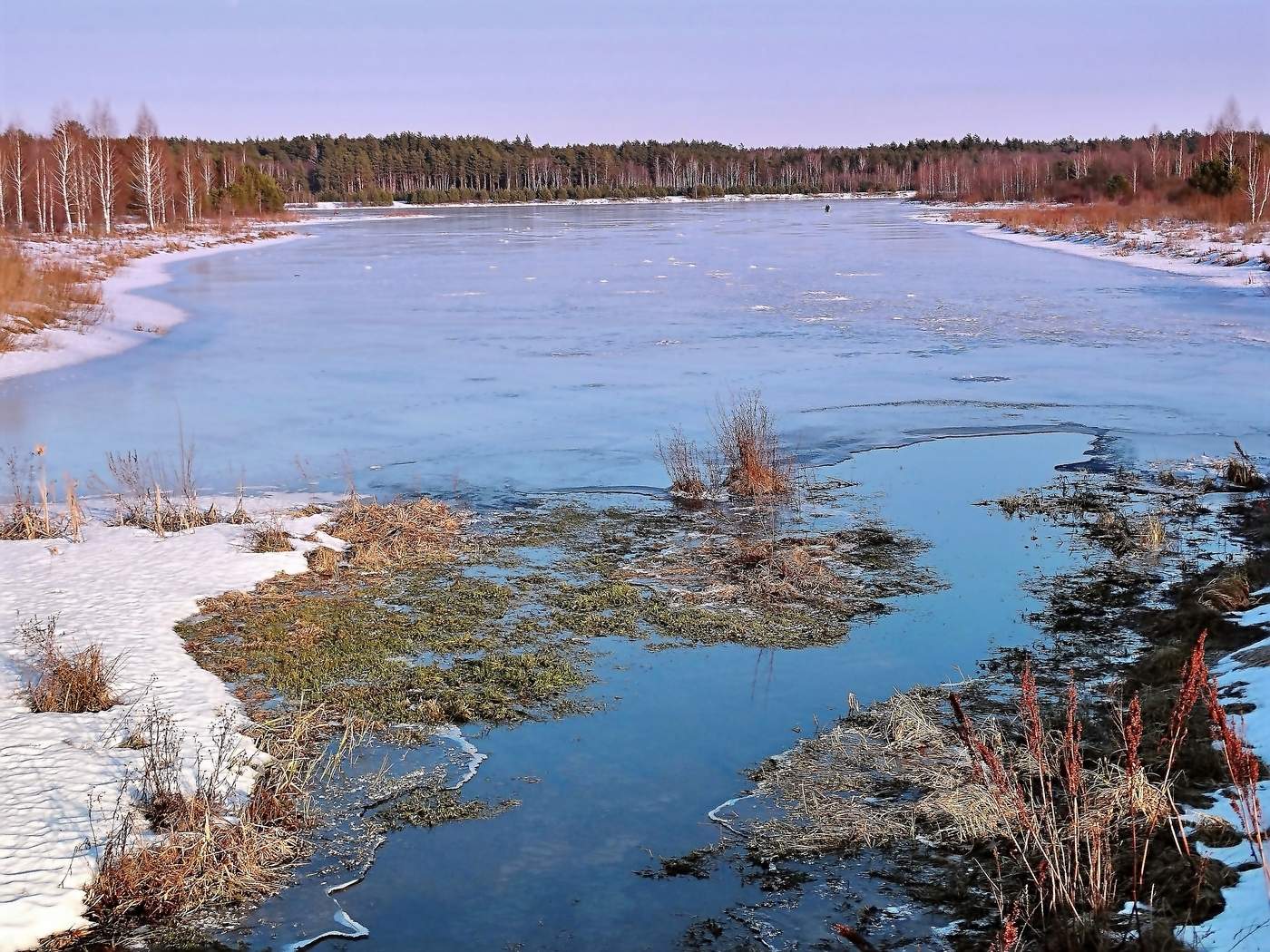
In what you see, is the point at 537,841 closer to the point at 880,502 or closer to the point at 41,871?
the point at 41,871

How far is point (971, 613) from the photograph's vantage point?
732 cm

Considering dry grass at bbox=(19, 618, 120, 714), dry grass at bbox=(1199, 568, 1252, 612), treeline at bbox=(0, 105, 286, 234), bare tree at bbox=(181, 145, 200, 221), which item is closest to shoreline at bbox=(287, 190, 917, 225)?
treeline at bbox=(0, 105, 286, 234)

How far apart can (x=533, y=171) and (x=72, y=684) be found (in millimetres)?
140272

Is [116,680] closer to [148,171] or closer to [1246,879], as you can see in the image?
[1246,879]

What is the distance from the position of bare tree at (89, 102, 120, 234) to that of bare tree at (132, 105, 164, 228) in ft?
4.42

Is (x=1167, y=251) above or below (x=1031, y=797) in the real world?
above

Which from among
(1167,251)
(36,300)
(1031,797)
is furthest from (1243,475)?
(1167,251)

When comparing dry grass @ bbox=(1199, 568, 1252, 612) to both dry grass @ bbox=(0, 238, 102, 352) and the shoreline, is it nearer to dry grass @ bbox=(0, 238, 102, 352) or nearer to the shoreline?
dry grass @ bbox=(0, 238, 102, 352)

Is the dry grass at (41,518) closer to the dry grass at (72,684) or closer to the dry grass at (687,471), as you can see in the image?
the dry grass at (72,684)

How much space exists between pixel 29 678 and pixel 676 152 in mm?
162511

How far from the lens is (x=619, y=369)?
16453mm

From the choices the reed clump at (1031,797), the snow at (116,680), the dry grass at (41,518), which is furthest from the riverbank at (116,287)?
the reed clump at (1031,797)

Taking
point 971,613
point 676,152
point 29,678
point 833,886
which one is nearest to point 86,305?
point 29,678

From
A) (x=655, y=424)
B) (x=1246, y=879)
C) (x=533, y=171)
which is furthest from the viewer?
(x=533, y=171)
